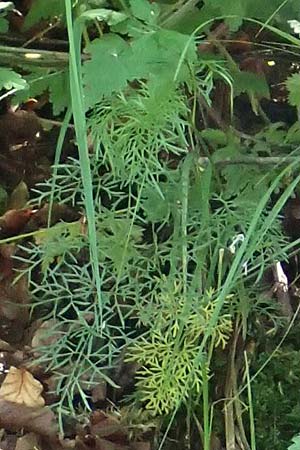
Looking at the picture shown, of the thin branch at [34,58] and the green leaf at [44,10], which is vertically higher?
the green leaf at [44,10]

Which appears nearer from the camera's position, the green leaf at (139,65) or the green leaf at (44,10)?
the green leaf at (139,65)

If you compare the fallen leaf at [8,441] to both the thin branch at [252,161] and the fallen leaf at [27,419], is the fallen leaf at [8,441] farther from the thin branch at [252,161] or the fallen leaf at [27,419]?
the thin branch at [252,161]

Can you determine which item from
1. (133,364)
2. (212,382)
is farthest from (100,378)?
(212,382)

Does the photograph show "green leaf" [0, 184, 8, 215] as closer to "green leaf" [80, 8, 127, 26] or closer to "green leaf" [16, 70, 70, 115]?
"green leaf" [16, 70, 70, 115]

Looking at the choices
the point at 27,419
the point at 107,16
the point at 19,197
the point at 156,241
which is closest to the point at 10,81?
the point at 107,16

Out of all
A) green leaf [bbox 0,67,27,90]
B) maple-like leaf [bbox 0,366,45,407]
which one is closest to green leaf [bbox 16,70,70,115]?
green leaf [bbox 0,67,27,90]

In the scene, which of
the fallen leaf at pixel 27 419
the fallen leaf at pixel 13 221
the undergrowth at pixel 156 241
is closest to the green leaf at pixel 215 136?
the undergrowth at pixel 156 241

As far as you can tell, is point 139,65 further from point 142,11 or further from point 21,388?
point 21,388
